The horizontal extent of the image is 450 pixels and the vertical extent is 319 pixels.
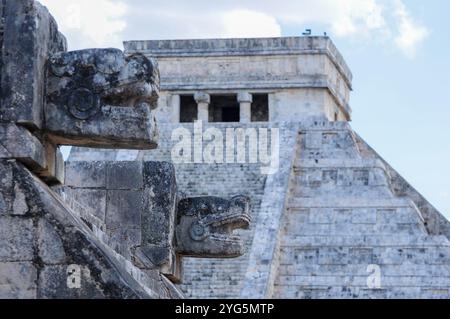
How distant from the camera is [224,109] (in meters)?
38.9

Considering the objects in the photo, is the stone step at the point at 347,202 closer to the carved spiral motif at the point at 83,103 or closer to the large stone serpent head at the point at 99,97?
the large stone serpent head at the point at 99,97

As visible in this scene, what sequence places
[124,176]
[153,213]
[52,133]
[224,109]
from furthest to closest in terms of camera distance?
[224,109] < [124,176] < [153,213] < [52,133]

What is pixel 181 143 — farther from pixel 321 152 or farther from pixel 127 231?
pixel 127 231

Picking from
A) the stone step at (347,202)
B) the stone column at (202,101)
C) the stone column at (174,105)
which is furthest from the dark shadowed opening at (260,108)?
the stone step at (347,202)

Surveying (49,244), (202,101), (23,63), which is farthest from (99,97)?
(202,101)

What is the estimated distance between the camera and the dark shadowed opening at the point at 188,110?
37.5 m

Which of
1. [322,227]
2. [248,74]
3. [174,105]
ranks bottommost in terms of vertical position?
[322,227]

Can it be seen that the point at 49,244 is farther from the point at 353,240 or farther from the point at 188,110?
the point at 188,110

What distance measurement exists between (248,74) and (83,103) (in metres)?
30.2

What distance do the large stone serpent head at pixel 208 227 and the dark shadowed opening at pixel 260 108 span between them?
2808 cm
